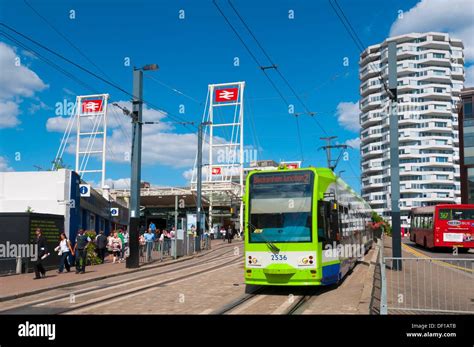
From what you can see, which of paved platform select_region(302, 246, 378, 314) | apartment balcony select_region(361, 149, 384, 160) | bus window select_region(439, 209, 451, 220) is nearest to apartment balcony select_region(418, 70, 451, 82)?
apartment balcony select_region(361, 149, 384, 160)

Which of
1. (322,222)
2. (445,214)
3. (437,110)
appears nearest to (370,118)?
(437,110)

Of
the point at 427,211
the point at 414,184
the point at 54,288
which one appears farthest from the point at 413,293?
the point at 414,184

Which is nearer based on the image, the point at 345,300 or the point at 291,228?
the point at 345,300

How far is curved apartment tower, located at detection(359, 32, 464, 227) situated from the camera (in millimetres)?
103812

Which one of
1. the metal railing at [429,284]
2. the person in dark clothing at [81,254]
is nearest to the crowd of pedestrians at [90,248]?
the person in dark clothing at [81,254]

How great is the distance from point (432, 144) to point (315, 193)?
9906cm

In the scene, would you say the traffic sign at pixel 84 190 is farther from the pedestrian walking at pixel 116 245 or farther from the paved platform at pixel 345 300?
the paved platform at pixel 345 300

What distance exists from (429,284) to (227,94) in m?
55.2

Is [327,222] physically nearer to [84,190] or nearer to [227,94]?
[84,190]

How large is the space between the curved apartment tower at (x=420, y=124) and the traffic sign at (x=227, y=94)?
4706 cm

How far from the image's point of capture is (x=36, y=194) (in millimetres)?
26625

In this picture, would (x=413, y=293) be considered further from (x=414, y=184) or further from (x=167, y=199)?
(x=414, y=184)

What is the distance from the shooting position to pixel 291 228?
43.5 feet

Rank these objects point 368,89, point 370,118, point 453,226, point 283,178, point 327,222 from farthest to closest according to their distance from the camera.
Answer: point 368,89 → point 370,118 → point 453,226 → point 283,178 → point 327,222
